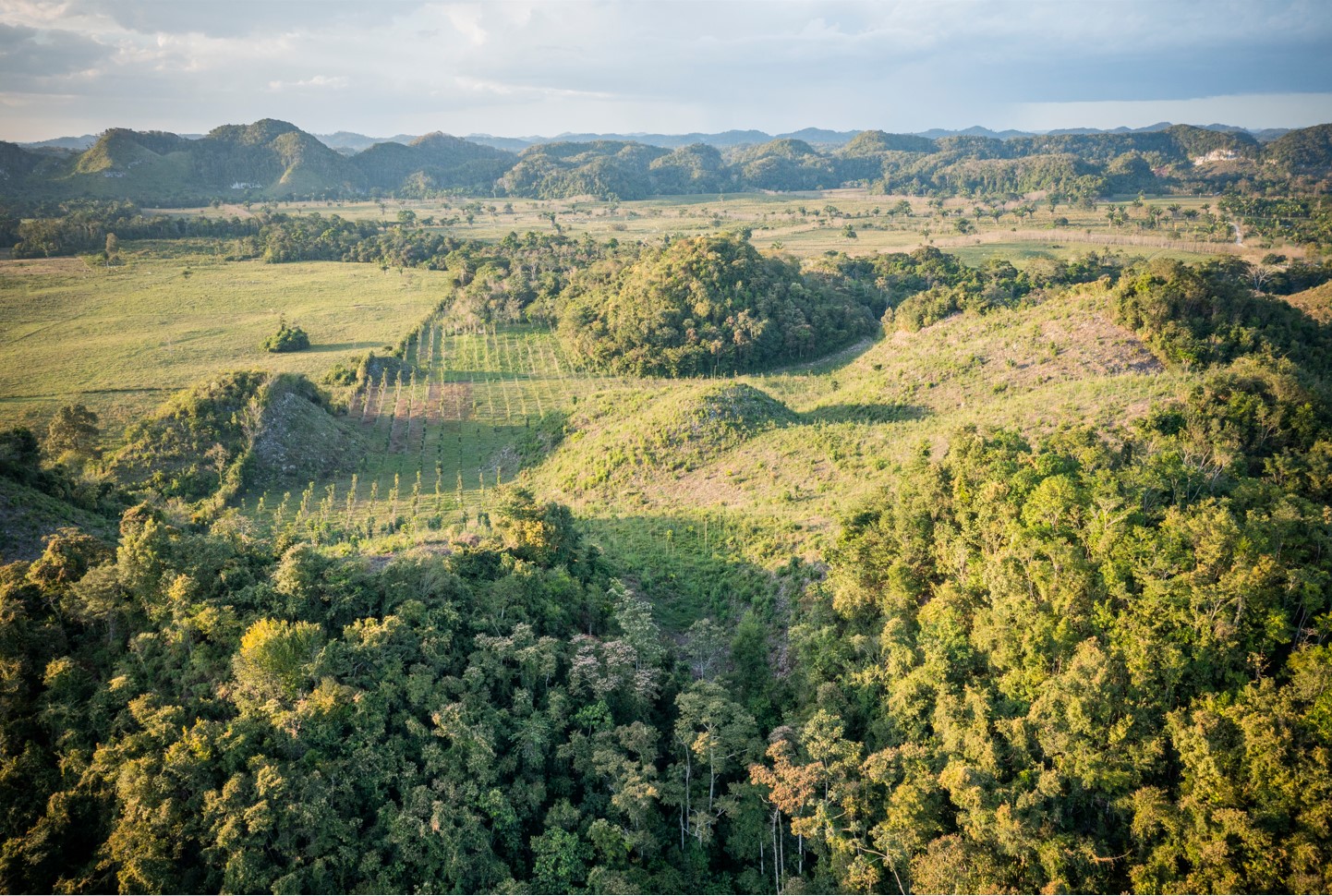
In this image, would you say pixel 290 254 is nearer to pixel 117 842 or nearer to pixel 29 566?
pixel 29 566

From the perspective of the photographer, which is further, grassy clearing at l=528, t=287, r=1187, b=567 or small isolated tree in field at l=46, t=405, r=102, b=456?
small isolated tree in field at l=46, t=405, r=102, b=456

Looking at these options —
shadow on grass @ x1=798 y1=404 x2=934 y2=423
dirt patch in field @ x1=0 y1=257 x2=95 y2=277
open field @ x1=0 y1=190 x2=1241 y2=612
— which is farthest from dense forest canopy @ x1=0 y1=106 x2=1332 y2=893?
dirt patch in field @ x1=0 y1=257 x2=95 y2=277

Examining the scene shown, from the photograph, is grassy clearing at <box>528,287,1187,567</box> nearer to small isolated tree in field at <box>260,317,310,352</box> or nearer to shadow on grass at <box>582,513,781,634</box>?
shadow on grass at <box>582,513,781,634</box>

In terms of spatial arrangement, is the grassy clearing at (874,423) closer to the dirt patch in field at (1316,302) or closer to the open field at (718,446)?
the open field at (718,446)

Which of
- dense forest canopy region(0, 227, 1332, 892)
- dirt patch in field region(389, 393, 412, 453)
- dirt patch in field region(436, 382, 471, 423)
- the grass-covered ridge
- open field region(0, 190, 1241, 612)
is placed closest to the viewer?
dense forest canopy region(0, 227, 1332, 892)

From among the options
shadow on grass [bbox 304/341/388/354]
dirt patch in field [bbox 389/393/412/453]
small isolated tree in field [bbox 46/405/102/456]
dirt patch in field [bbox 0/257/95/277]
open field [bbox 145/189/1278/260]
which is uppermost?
open field [bbox 145/189/1278/260]

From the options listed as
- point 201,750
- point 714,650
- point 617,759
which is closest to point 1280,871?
point 617,759

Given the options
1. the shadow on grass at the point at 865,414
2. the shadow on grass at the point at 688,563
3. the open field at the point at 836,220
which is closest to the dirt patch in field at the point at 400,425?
the shadow on grass at the point at 688,563

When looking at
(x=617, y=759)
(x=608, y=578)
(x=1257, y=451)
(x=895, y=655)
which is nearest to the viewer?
(x=617, y=759)
